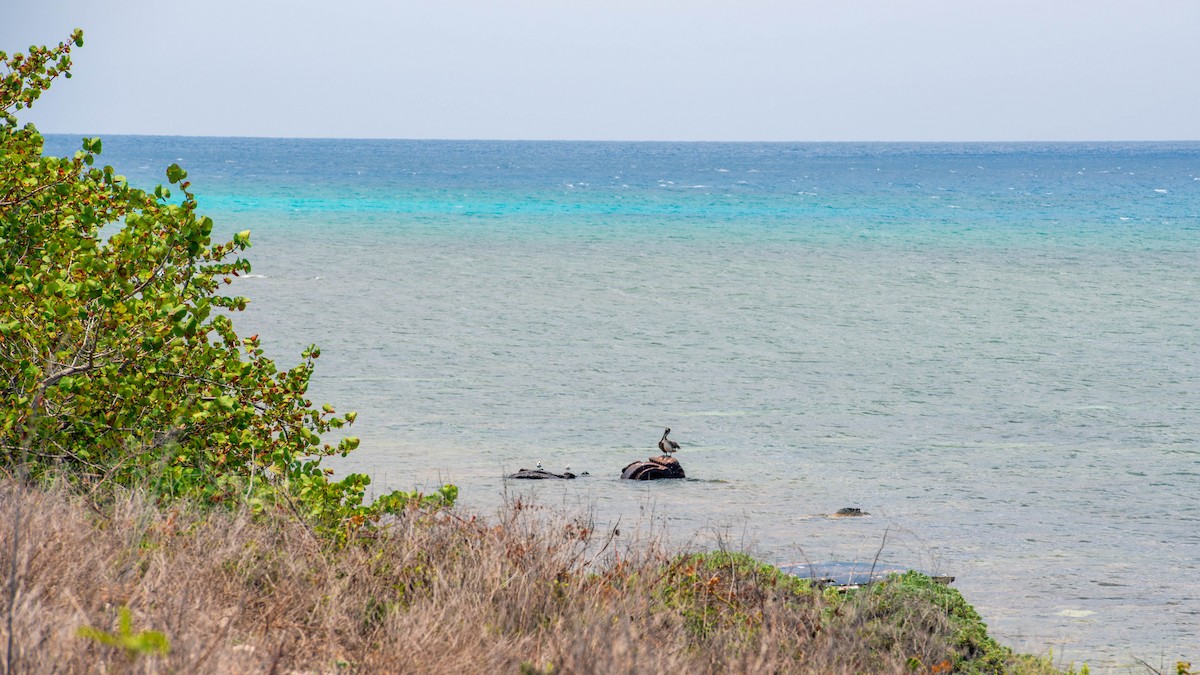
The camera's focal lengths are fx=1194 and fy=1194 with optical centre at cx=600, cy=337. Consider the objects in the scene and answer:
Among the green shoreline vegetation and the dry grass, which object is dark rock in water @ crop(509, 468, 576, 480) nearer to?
the green shoreline vegetation

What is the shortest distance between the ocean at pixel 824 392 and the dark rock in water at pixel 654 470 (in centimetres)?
23

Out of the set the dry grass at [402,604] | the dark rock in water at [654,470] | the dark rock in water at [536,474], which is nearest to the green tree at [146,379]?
the dry grass at [402,604]

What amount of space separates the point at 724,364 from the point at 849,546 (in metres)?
9.01

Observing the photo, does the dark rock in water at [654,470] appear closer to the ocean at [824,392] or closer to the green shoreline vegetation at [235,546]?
the ocean at [824,392]

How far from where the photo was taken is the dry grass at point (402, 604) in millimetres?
4184

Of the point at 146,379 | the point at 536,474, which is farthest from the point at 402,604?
the point at 536,474

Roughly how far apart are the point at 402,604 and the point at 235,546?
807mm

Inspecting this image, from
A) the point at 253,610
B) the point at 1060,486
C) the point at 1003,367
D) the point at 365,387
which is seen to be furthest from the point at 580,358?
the point at 253,610

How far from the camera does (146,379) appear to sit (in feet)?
22.6

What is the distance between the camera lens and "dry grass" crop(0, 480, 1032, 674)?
13.7 feet

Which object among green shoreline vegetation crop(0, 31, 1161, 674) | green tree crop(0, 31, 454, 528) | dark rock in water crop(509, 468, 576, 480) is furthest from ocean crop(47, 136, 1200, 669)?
green tree crop(0, 31, 454, 528)

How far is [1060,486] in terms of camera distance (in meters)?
11.3

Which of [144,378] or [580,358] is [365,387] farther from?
[144,378]

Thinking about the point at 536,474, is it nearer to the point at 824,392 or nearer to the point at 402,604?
the point at 402,604
